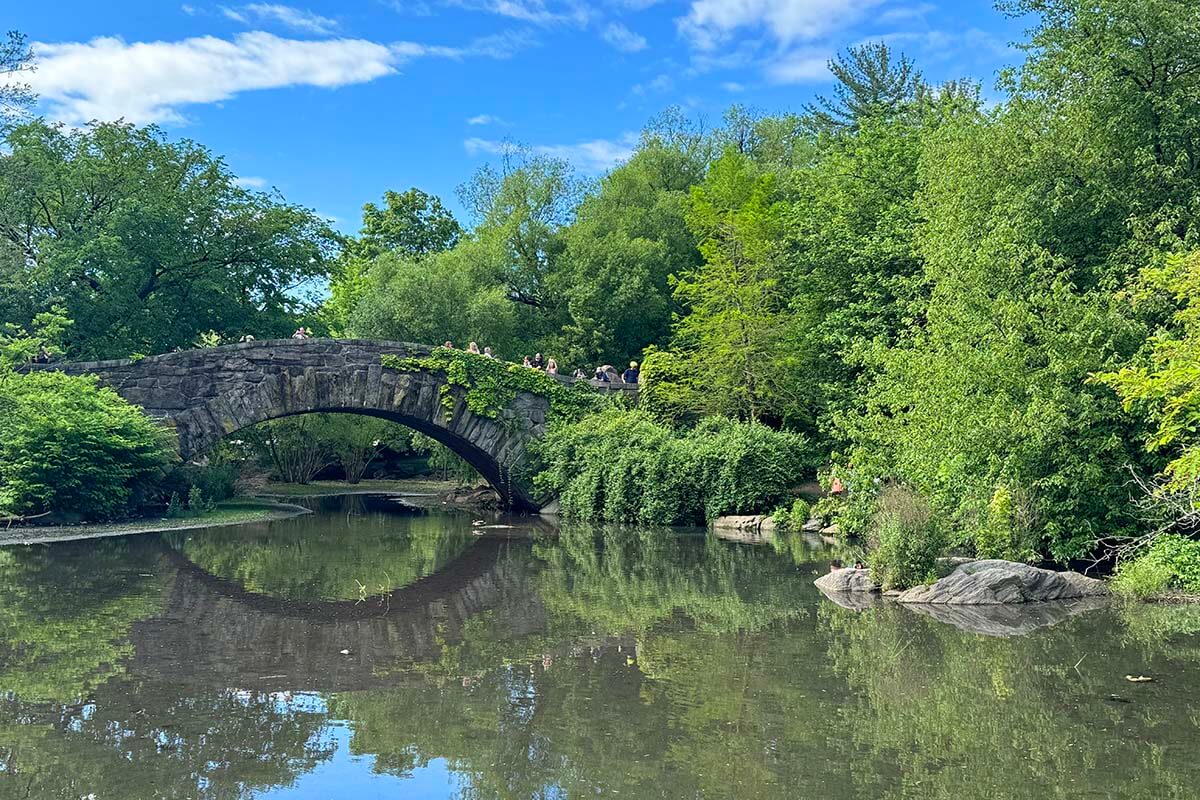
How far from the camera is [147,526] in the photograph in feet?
64.3

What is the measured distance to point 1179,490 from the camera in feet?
39.6

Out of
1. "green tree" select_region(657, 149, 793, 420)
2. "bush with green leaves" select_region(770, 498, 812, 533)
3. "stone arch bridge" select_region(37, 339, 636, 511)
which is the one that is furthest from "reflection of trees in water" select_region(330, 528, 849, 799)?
"green tree" select_region(657, 149, 793, 420)

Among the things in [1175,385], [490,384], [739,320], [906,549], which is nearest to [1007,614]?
[906,549]

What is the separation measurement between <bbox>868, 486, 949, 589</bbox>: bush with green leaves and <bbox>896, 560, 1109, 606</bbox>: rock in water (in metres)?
0.34

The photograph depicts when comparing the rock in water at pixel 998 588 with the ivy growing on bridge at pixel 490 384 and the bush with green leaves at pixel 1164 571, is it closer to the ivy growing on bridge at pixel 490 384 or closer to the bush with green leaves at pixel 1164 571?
the bush with green leaves at pixel 1164 571

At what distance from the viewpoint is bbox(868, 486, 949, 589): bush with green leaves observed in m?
12.4

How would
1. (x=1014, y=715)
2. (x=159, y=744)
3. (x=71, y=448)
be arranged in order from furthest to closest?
(x=71, y=448)
(x=1014, y=715)
(x=159, y=744)

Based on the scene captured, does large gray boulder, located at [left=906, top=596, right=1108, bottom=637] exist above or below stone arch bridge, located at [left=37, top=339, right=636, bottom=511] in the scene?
below

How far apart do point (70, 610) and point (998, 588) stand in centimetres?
968

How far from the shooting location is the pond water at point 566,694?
5918 mm

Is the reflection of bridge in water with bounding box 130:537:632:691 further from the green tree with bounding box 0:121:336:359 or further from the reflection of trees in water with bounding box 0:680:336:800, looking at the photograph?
the green tree with bounding box 0:121:336:359

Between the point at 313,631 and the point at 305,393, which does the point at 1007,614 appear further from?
the point at 305,393

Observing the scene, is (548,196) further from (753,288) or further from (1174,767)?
(1174,767)

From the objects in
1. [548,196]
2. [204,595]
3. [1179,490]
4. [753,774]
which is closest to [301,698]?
[753,774]
